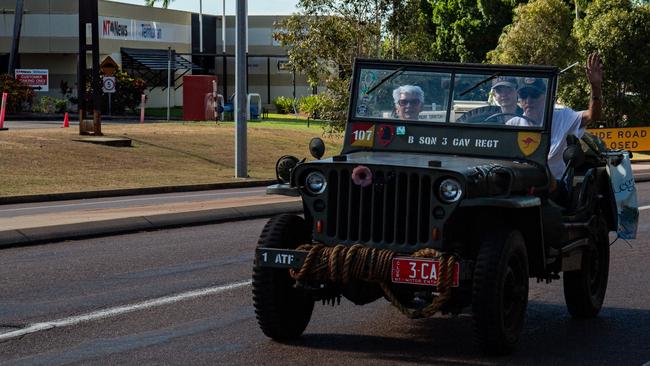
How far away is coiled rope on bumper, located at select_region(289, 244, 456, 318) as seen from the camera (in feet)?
24.7

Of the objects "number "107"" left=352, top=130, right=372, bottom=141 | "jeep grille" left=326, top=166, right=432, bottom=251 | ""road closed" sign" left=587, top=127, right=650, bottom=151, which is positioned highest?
"number "107"" left=352, top=130, right=372, bottom=141

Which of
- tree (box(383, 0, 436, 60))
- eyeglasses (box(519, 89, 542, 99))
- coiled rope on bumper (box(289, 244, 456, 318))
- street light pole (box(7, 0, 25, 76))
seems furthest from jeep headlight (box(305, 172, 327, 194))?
street light pole (box(7, 0, 25, 76))

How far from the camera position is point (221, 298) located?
1016 cm

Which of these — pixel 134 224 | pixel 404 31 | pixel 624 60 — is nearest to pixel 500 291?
pixel 134 224

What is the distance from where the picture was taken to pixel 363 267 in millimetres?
7656

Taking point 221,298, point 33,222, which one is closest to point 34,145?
point 33,222

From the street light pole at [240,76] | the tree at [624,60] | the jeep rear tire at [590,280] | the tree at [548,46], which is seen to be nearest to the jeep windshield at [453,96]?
the jeep rear tire at [590,280]

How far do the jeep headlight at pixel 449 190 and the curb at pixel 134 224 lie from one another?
24.2ft

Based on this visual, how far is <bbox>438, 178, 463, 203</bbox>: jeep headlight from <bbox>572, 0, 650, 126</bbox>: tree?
130 ft

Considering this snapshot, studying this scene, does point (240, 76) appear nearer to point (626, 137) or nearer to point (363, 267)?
point (626, 137)

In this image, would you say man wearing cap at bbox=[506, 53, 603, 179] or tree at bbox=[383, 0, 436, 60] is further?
tree at bbox=[383, 0, 436, 60]

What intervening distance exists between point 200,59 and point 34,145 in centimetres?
4137

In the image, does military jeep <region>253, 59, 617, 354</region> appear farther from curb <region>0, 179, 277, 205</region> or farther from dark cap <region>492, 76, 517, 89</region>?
curb <region>0, 179, 277, 205</region>

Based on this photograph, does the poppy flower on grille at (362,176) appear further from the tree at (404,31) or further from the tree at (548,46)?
the tree at (548,46)
